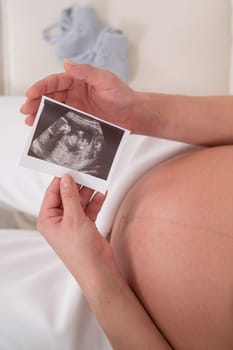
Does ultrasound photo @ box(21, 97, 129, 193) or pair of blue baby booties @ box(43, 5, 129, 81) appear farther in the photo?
pair of blue baby booties @ box(43, 5, 129, 81)

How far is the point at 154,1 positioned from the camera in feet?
4.26

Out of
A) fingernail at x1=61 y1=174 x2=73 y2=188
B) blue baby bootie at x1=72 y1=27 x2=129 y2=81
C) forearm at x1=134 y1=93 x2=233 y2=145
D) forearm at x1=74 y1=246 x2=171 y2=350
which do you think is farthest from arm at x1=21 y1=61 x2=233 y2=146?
blue baby bootie at x1=72 y1=27 x2=129 y2=81

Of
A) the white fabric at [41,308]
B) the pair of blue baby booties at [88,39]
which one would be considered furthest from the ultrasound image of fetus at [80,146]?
the pair of blue baby booties at [88,39]

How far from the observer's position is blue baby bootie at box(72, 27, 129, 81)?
1282 millimetres

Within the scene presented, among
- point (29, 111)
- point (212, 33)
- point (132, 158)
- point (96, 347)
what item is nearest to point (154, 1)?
point (212, 33)

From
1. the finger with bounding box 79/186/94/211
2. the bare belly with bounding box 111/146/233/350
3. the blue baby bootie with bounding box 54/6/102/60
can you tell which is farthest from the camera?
the blue baby bootie with bounding box 54/6/102/60

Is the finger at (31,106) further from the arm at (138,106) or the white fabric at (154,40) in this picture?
the white fabric at (154,40)

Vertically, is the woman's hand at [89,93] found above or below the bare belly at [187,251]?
above

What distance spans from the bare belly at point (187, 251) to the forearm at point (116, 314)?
35mm

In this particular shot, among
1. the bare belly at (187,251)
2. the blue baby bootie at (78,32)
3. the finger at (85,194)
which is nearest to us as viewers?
the bare belly at (187,251)

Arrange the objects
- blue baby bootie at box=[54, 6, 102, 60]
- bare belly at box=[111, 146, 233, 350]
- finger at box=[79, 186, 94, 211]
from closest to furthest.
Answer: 1. bare belly at box=[111, 146, 233, 350]
2. finger at box=[79, 186, 94, 211]
3. blue baby bootie at box=[54, 6, 102, 60]

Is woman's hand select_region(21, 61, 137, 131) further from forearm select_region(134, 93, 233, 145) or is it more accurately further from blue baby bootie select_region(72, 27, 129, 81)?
blue baby bootie select_region(72, 27, 129, 81)

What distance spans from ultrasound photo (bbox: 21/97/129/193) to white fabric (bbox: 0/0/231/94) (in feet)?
2.27

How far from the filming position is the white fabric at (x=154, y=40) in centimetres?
129
